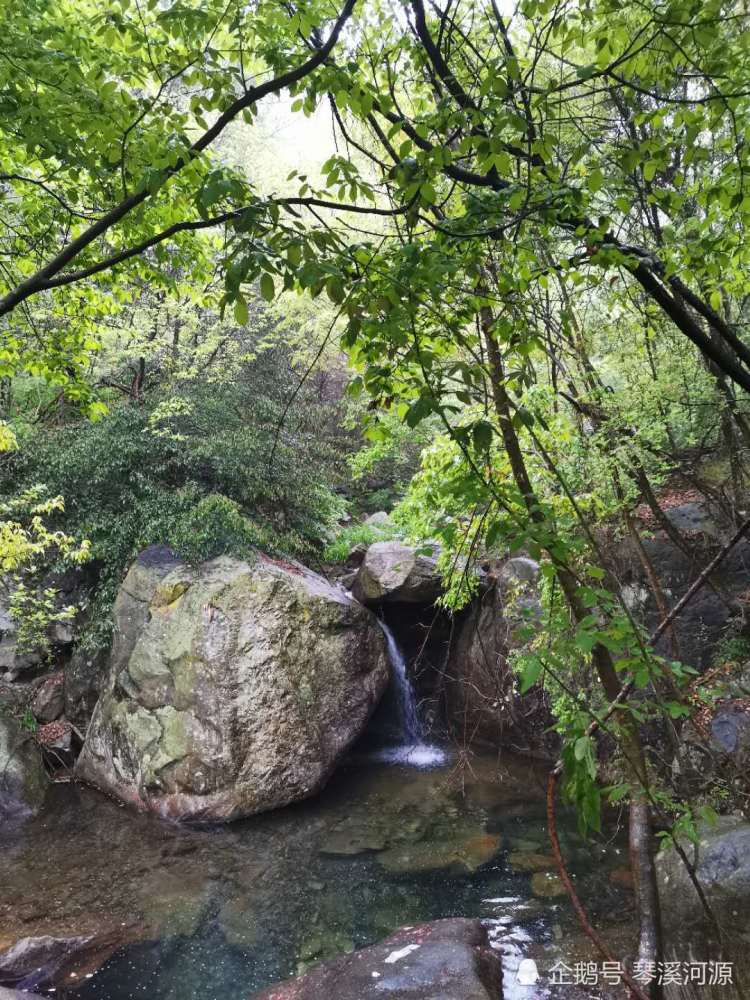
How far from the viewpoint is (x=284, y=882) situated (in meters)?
6.03

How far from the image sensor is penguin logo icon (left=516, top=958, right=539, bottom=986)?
450 cm

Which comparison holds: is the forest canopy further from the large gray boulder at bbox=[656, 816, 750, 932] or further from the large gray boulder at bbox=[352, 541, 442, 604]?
the large gray boulder at bbox=[352, 541, 442, 604]

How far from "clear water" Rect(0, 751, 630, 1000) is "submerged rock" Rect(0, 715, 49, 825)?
235mm

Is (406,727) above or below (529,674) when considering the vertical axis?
below

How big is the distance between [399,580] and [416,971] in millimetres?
5770

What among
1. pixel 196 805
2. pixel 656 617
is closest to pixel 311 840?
pixel 196 805

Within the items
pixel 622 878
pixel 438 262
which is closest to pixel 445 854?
pixel 622 878

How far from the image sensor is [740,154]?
2.28m

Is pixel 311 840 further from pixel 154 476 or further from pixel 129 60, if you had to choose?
pixel 129 60

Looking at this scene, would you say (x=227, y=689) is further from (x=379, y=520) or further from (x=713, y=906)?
(x=379, y=520)

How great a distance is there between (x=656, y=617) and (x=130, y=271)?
652 centimetres

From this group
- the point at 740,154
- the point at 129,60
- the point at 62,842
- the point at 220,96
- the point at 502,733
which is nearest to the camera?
the point at 740,154

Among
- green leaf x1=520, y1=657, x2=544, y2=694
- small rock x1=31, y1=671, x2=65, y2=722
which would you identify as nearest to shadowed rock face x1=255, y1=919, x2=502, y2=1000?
green leaf x1=520, y1=657, x2=544, y2=694

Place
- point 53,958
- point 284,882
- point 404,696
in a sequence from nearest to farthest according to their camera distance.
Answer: point 53,958, point 284,882, point 404,696
